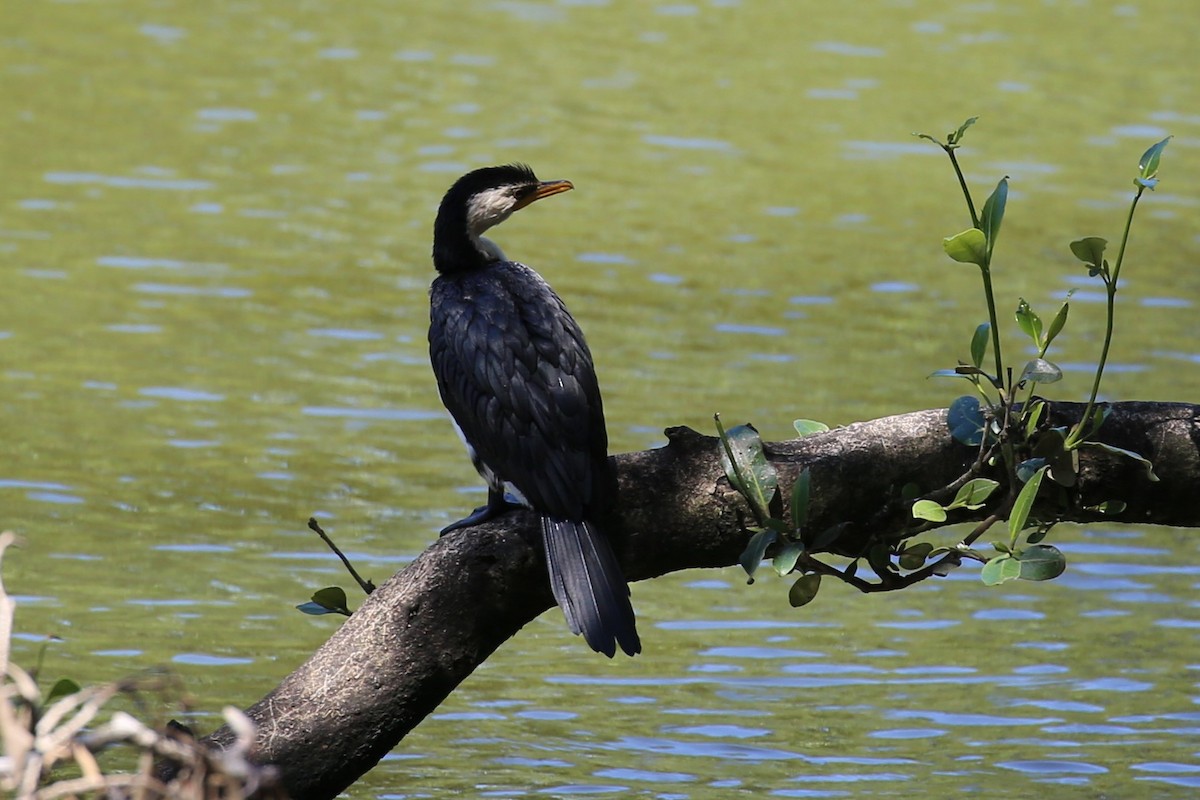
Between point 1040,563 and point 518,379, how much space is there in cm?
118

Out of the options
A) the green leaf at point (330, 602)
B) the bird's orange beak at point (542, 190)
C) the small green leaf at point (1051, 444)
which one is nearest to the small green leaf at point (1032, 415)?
the small green leaf at point (1051, 444)

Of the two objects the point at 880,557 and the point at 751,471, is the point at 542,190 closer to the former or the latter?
the point at 751,471

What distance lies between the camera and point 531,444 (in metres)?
4.04

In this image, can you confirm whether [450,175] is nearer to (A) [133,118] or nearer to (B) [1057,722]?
(A) [133,118]

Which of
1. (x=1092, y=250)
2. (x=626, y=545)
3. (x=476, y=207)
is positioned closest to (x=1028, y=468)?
(x=1092, y=250)

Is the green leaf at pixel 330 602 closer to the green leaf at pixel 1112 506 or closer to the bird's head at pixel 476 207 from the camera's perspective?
the bird's head at pixel 476 207

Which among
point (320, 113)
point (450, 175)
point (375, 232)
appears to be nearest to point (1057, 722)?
point (375, 232)

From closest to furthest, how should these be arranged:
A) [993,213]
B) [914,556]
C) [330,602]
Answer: [993,213]
[914,556]
[330,602]

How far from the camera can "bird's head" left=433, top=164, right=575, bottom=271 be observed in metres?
4.61

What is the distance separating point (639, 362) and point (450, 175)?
10.8 ft

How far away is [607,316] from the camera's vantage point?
9.77 m

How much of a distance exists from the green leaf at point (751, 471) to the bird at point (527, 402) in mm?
266

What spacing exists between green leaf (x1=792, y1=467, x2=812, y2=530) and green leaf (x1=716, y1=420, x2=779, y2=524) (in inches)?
2.8

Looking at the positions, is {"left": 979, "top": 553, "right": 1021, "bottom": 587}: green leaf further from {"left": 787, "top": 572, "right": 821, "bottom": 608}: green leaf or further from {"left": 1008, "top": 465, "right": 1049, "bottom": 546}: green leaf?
{"left": 787, "top": 572, "right": 821, "bottom": 608}: green leaf
